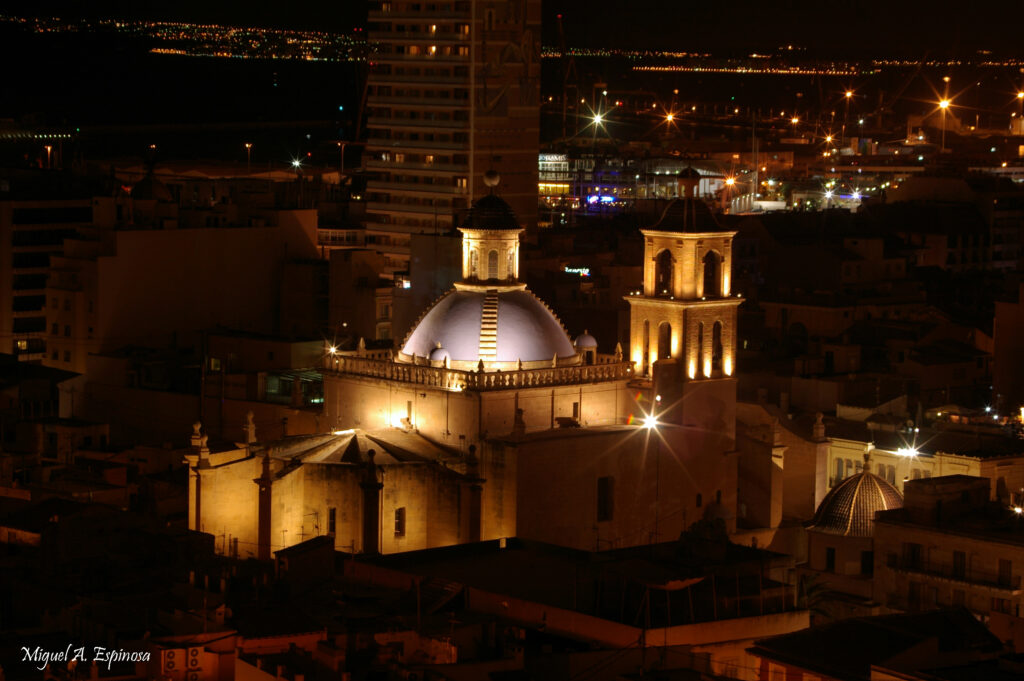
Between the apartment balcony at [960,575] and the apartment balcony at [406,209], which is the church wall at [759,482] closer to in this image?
the apartment balcony at [960,575]

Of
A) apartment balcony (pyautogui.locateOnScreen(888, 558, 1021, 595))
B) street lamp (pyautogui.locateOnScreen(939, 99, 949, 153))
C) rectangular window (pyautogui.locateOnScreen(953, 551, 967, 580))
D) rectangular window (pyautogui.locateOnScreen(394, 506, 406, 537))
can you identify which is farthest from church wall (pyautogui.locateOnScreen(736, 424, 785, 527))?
street lamp (pyautogui.locateOnScreen(939, 99, 949, 153))

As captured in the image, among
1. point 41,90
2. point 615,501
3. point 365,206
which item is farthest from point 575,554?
point 41,90

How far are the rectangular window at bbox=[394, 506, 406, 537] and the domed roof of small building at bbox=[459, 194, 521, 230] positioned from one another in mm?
7015

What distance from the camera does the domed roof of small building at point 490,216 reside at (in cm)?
5250

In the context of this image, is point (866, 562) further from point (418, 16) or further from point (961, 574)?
point (418, 16)

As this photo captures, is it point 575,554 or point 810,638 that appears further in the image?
point 575,554

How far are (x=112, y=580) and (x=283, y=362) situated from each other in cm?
2240

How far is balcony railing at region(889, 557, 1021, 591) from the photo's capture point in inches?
1914

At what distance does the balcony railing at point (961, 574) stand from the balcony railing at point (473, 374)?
7.48m

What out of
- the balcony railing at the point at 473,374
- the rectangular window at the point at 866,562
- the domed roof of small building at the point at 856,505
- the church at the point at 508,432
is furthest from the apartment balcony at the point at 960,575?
the balcony railing at the point at 473,374

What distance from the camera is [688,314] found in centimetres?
5356

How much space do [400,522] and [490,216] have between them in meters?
7.55

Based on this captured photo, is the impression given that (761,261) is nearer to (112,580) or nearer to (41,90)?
(112,580)

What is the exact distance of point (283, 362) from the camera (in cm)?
6681
